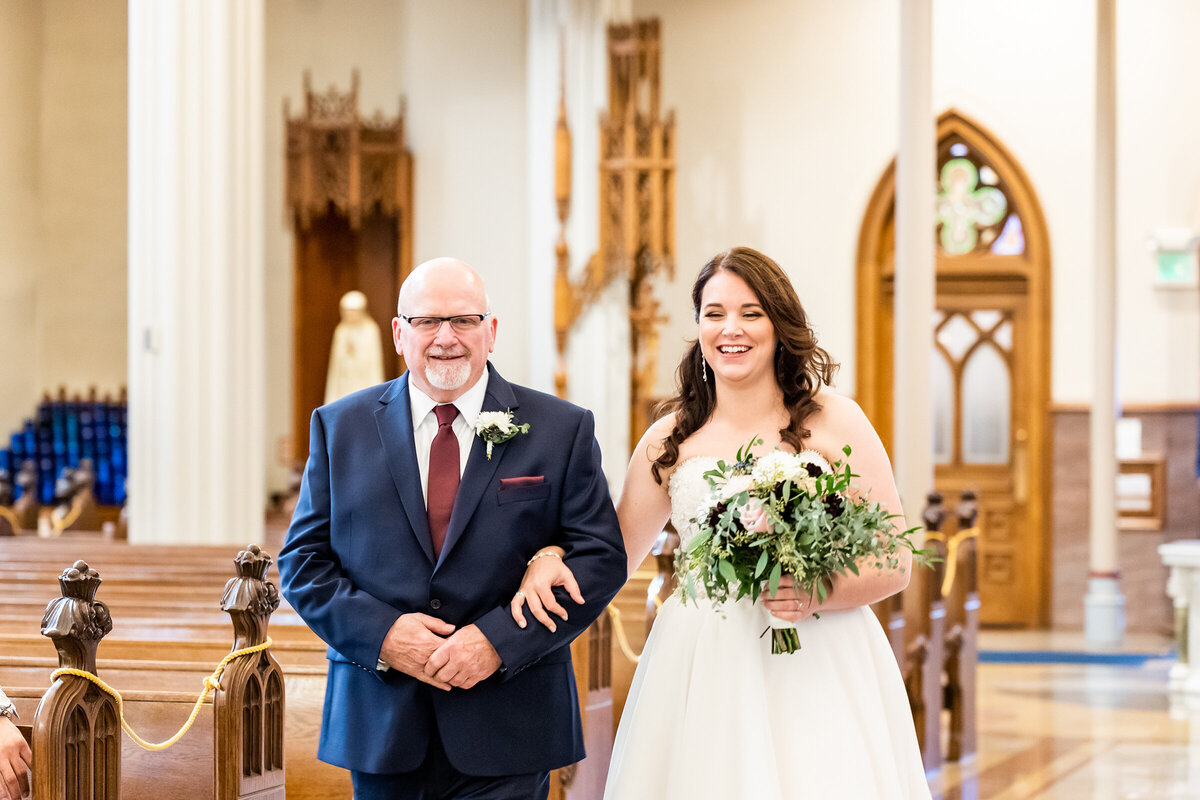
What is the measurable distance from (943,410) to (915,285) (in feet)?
13.2

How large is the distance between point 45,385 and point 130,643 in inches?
371

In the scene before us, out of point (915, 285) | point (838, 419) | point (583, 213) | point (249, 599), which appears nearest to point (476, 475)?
point (249, 599)

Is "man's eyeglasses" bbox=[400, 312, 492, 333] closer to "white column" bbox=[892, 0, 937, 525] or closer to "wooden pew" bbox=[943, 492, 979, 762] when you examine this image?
"wooden pew" bbox=[943, 492, 979, 762]

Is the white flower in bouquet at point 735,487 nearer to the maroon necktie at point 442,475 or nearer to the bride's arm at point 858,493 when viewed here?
the bride's arm at point 858,493

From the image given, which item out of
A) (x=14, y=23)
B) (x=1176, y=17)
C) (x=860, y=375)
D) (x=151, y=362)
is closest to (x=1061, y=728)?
(x=860, y=375)

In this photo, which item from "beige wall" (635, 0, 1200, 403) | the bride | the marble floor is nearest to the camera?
the bride

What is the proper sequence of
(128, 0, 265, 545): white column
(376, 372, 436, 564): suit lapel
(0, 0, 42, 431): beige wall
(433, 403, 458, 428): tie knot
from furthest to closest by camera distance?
1. (0, 0, 42, 431): beige wall
2. (128, 0, 265, 545): white column
3. (433, 403, 458, 428): tie knot
4. (376, 372, 436, 564): suit lapel

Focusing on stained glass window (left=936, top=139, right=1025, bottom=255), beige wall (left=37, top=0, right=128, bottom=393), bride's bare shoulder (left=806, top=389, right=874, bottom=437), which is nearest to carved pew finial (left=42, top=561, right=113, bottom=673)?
bride's bare shoulder (left=806, top=389, right=874, bottom=437)

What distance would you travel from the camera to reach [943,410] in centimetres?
1131

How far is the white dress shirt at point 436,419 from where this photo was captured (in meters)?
2.49

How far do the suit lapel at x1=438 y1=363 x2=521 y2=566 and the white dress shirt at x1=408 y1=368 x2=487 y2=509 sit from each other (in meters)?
0.02

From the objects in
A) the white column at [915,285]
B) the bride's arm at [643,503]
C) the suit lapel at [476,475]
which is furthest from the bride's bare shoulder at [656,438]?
the white column at [915,285]

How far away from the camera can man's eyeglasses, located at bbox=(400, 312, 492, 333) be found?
2.40 m

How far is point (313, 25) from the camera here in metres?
12.0
